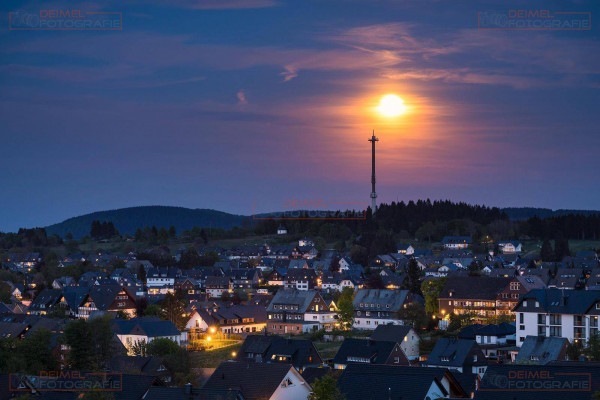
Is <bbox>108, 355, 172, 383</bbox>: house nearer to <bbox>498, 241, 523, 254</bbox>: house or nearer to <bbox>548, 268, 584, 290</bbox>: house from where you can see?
<bbox>548, 268, 584, 290</bbox>: house

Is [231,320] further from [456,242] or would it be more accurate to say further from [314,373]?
[456,242]

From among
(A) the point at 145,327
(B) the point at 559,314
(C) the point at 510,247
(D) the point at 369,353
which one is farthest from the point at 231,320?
(C) the point at 510,247

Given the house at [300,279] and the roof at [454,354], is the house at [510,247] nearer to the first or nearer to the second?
the house at [300,279]

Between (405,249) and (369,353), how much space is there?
250 feet

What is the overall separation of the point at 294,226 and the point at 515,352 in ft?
305

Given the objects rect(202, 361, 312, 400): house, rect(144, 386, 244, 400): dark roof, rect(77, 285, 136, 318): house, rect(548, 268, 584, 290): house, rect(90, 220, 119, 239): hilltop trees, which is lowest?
rect(90, 220, 119, 239): hilltop trees

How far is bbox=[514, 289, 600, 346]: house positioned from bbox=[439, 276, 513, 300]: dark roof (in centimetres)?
1159

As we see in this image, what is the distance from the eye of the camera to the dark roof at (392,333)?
48469mm

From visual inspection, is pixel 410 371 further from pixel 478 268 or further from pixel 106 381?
pixel 478 268

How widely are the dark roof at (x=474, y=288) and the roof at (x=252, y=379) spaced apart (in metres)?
36.9

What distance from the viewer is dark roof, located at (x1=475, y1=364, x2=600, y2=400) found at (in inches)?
894

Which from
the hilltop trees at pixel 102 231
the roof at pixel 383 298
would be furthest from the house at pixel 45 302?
the hilltop trees at pixel 102 231

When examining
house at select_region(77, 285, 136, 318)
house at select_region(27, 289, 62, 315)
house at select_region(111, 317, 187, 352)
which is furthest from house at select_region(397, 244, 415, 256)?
house at select_region(111, 317, 187, 352)

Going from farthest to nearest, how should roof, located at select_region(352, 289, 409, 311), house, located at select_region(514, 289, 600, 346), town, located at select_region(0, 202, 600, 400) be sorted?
roof, located at select_region(352, 289, 409, 311) < house, located at select_region(514, 289, 600, 346) < town, located at select_region(0, 202, 600, 400)
